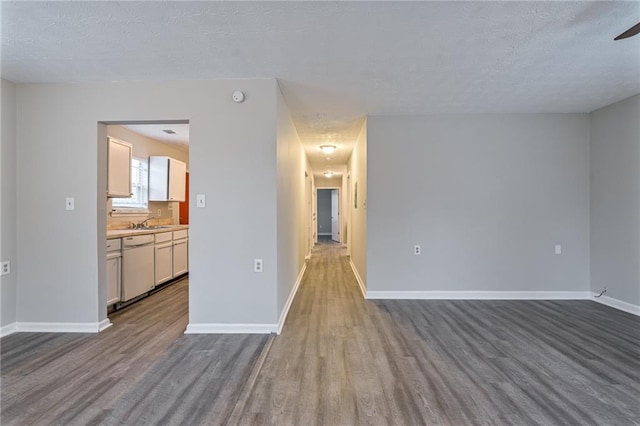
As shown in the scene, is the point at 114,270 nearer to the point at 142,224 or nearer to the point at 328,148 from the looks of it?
the point at 142,224

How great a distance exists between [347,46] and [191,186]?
1.78 metres

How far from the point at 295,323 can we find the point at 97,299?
1864 millimetres

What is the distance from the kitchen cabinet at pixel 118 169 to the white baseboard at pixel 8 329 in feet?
4.80

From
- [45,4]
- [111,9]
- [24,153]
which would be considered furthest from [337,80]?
[24,153]

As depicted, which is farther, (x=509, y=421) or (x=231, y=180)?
(x=231, y=180)

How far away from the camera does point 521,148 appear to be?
12.7 ft

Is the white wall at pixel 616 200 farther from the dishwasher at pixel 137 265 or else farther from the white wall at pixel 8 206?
the white wall at pixel 8 206

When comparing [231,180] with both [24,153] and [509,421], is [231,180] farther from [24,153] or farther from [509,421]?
[509,421]

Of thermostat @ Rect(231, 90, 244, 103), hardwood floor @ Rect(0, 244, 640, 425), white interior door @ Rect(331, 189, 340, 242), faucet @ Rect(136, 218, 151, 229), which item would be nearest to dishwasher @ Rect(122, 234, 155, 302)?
hardwood floor @ Rect(0, 244, 640, 425)

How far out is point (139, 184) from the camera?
4.86m

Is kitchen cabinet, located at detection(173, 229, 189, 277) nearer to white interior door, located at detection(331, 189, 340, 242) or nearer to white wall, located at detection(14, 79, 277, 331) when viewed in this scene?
white wall, located at detection(14, 79, 277, 331)

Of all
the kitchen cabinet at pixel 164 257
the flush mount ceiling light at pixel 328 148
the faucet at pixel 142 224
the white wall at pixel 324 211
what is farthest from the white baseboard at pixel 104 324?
the white wall at pixel 324 211

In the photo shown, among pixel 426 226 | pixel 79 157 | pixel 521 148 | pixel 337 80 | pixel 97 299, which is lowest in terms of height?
pixel 97 299

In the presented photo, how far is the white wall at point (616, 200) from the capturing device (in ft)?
10.8
